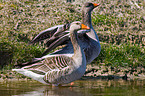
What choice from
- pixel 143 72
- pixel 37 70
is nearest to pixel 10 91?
pixel 37 70

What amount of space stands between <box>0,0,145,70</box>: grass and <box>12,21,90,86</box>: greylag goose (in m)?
3.80

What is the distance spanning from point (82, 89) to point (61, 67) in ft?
3.12

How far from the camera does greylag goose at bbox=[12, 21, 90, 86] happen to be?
9016 millimetres

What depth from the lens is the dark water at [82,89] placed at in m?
8.51

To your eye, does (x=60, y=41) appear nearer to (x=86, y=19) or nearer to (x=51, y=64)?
(x=51, y=64)

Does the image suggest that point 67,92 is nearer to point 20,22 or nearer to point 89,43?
point 89,43

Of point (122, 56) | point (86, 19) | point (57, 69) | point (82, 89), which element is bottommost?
point (82, 89)

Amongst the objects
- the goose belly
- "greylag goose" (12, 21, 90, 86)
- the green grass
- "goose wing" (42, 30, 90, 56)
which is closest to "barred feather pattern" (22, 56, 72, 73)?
"greylag goose" (12, 21, 90, 86)

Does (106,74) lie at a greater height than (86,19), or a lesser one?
lesser

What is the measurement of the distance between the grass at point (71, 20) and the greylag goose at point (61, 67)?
380 cm

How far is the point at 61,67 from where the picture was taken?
30.0 feet

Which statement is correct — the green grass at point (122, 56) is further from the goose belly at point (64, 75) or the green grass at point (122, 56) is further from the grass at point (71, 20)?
the goose belly at point (64, 75)

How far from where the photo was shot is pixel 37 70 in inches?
372

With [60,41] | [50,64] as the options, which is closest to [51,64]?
[50,64]
